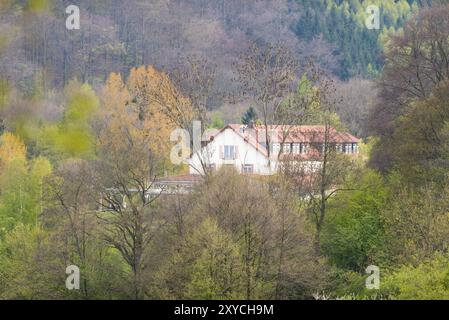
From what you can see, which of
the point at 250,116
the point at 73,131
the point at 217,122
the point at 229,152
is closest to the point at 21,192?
the point at 229,152

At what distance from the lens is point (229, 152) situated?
50.6m

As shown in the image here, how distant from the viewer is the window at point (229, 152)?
49.6 meters

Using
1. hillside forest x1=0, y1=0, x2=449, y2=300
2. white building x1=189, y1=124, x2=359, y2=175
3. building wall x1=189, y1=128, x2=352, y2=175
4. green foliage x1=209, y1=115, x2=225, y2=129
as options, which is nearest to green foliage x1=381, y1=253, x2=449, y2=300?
hillside forest x1=0, y1=0, x2=449, y2=300

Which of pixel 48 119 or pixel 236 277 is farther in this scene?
pixel 48 119

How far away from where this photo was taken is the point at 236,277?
91.4 feet

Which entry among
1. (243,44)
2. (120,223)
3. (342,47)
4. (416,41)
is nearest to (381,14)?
(342,47)

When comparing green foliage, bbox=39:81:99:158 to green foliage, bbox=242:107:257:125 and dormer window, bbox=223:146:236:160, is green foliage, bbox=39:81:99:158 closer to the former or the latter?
dormer window, bbox=223:146:236:160

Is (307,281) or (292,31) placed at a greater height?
(292,31)

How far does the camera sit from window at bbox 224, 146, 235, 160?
49.6m

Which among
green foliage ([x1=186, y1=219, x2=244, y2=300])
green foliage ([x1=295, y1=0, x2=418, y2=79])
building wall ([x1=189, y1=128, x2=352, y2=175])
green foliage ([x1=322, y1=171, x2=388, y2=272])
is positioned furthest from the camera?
green foliage ([x1=295, y1=0, x2=418, y2=79])

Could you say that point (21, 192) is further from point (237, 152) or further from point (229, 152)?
point (229, 152)

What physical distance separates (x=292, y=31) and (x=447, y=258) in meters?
89.8

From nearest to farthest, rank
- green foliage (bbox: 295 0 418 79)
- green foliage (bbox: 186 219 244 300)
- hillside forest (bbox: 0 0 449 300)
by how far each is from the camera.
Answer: green foliage (bbox: 186 219 244 300), hillside forest (bbox: 0 0 449 300), green foliage (bbox: 295 0 418 79)

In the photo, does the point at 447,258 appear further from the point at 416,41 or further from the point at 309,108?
the point at 416,41
